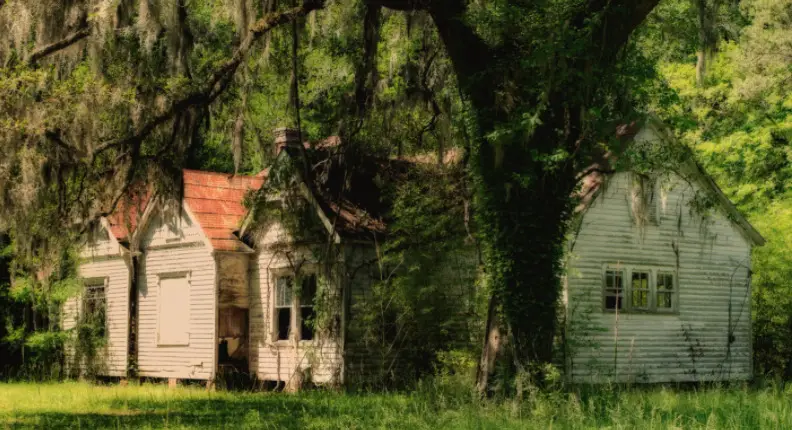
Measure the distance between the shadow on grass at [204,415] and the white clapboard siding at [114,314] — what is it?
7.39m

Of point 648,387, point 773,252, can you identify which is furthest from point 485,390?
point 773,252

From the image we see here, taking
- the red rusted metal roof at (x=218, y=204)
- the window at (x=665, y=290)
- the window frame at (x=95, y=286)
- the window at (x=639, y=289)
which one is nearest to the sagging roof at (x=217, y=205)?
the red rusted metal roof at (x=218, y=204)

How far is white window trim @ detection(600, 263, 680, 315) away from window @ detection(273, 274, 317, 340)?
5.99m

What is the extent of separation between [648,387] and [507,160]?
902 centimetres

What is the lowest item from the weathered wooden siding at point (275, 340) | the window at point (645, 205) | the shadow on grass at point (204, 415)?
the shadow on grass at point (204, 415)

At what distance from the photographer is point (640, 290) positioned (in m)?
22.7

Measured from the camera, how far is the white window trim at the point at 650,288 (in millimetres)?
22062

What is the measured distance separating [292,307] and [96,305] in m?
7.09

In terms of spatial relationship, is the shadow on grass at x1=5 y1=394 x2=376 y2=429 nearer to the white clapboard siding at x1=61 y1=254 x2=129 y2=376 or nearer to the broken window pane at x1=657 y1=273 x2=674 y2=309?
the white clapboard siding at x1=61 y1=254 x2=129 y2=376

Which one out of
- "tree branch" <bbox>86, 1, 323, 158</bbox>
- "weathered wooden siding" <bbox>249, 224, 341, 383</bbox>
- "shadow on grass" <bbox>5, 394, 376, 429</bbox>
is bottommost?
"shadow on grass" <bbox>5, 394, 376, 429</bbox>

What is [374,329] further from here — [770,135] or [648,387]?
[770,135]

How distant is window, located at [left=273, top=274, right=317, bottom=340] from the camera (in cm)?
2216

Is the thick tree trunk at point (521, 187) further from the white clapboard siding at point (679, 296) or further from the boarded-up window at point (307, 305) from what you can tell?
the boarded-up window at point (307, 305)

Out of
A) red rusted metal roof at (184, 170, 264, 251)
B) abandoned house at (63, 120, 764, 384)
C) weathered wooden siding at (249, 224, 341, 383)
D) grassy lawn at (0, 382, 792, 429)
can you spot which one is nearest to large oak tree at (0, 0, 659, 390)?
grassy lawn at (0, 382, 792, 429)
